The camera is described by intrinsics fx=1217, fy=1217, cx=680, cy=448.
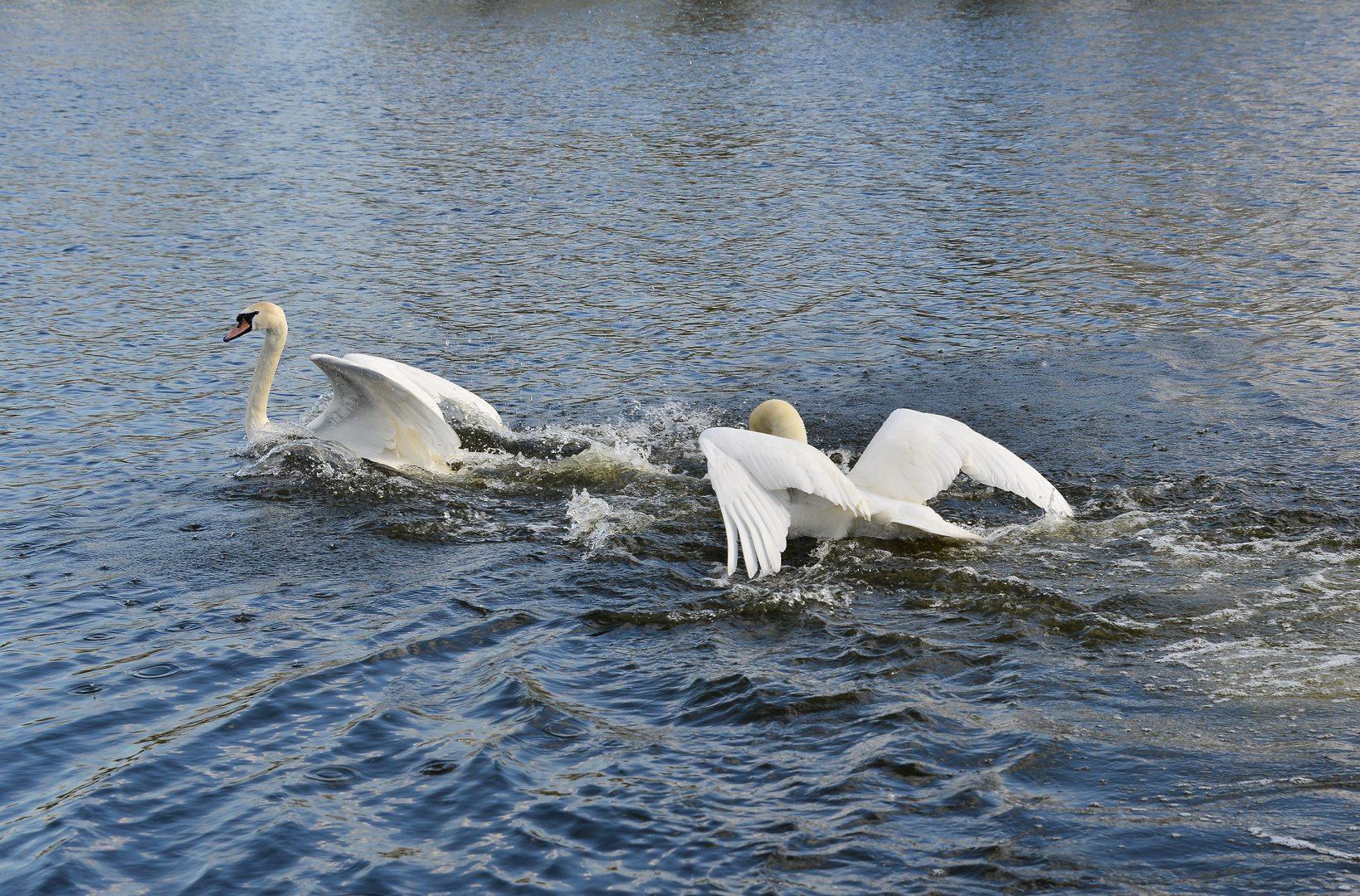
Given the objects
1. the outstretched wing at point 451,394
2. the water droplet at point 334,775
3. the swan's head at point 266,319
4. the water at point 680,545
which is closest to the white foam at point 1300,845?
the water at point 680,545

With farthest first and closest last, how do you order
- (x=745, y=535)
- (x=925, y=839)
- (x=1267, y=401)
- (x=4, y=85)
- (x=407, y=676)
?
(x=4, y=85) → (x=1267, y=401) → (x=745, y=535) → (x=407, y=676) → (x=925, y=839)

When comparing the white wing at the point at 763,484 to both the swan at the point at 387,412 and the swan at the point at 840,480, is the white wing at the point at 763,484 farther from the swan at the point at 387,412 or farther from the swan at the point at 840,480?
the swan at the point at 387,412

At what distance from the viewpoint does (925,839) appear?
505 cm

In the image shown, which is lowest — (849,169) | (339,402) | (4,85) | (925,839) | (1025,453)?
(925,839)

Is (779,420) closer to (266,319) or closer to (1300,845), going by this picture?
(1300,845)

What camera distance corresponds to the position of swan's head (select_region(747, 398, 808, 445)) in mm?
8250

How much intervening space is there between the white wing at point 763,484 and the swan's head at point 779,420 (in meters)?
0.65

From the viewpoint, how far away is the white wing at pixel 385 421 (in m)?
9.34

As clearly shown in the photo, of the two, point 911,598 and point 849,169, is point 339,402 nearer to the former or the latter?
point 911,598

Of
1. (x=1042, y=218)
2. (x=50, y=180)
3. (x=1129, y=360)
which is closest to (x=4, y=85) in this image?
(x=50, y=180)

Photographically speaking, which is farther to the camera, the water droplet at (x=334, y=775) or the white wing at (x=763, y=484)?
the white wing at (x=763, y=484)

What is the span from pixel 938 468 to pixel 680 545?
5.87ft

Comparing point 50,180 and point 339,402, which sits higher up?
point 50,180

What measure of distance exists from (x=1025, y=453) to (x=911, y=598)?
2.72m
